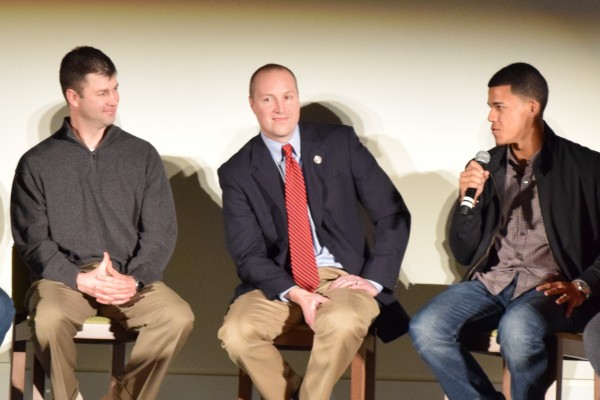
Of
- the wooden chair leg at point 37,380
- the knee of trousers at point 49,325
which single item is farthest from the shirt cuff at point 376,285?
the wooden chair leg at point 37,380

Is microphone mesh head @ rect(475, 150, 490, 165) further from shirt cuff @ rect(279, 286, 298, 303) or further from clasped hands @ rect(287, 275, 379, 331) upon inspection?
shirt cuff @ rect(279, 286, 298, 303)

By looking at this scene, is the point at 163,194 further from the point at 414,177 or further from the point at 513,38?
the point at 513,38

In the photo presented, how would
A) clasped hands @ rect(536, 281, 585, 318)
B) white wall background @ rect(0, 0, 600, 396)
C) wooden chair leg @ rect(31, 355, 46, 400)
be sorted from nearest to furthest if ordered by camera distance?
1. clasped hands @ rect(536, 281, 585, 318)
2. wooden chair leg @ rect(31, 355, 46, 400)
3. white wall background @ rect(0, 0, 600, 396)

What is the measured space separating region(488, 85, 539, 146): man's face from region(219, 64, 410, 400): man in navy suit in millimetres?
485

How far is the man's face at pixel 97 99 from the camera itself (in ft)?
12.9

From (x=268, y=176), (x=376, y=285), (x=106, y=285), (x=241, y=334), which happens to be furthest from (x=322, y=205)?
(x=106, y=285)

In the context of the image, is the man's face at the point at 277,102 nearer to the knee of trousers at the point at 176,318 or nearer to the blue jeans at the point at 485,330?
the knee of trousers at the point at 176,318

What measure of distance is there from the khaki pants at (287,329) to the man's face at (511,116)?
0.84m

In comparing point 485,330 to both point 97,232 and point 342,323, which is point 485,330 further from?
point 97,232

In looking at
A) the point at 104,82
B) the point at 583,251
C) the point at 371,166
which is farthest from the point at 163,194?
the point at 583,251

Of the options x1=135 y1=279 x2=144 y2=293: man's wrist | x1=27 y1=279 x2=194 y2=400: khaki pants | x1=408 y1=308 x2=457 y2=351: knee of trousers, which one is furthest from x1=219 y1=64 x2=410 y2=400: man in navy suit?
x1=135 y1=279 x2=144 y2=293: man's wrist

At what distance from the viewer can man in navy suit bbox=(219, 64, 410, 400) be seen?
3.67 metres

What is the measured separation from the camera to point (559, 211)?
12.3 feet

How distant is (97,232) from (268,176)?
2.37ft
